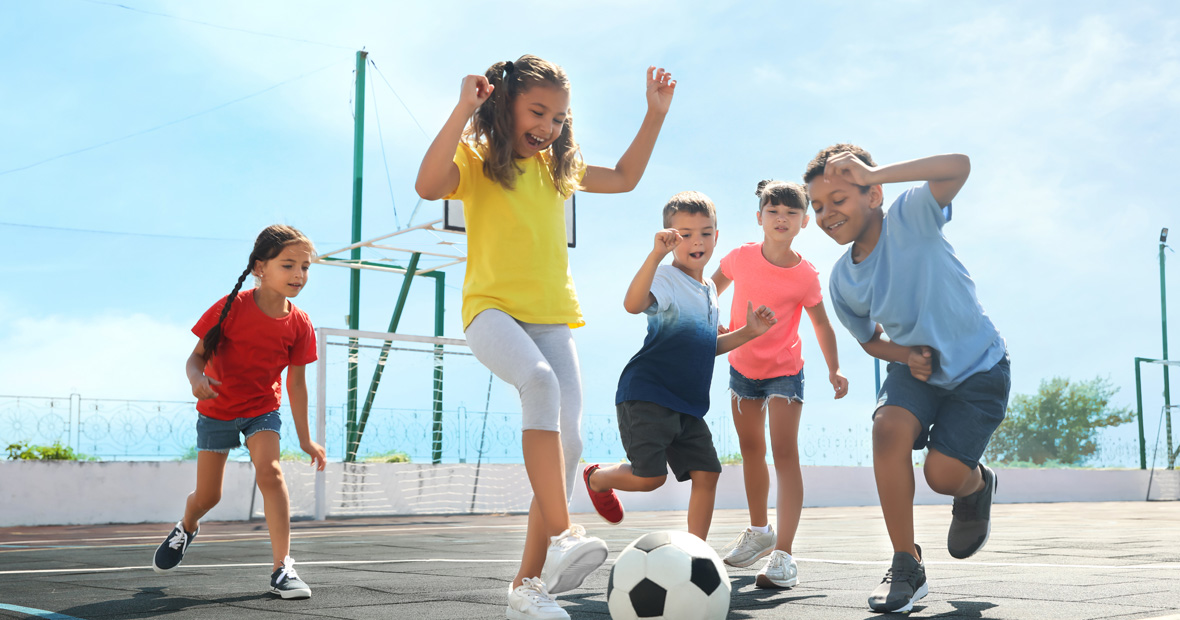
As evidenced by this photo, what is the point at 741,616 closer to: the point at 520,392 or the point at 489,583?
the point at 520,392

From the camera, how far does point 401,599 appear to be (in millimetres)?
3330

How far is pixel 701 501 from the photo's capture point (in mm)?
3816

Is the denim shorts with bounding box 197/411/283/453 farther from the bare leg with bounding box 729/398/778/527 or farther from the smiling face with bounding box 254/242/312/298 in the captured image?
the bare leg with bounding box 729/398/778/527

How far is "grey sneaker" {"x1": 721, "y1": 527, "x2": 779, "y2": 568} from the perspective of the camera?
4.18 metres

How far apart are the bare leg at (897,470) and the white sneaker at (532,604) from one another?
1154 mm

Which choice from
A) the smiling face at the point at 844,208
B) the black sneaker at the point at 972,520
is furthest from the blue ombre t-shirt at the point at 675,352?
the black sneaker at the point at 972,520

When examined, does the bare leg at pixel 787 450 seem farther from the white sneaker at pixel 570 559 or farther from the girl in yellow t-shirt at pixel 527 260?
the white sneaker at pixel 570 559

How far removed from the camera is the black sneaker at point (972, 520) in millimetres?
3646

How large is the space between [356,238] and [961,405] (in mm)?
12394

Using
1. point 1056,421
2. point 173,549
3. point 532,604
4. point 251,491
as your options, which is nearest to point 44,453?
point 251,491

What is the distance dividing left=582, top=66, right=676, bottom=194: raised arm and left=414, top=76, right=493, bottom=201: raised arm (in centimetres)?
77

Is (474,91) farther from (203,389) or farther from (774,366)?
(774,366)

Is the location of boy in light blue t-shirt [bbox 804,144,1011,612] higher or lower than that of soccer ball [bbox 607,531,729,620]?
higher

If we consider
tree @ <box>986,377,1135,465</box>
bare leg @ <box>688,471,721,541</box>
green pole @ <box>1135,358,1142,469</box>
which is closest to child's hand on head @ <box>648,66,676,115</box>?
bare leg @ <box>688,471,721,541</box>
